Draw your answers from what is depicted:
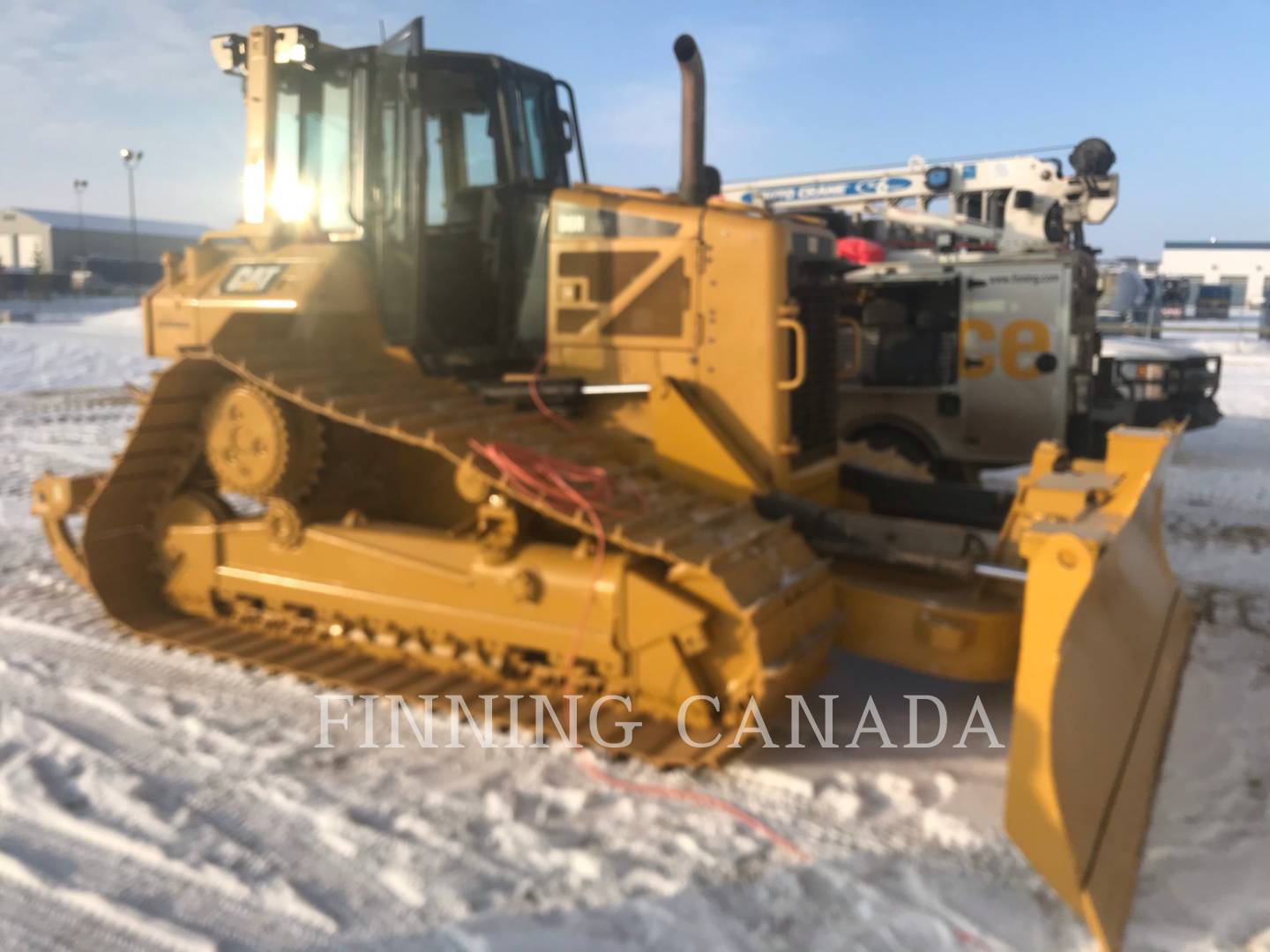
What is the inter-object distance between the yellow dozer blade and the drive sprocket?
3196mm

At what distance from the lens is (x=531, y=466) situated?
165 inches

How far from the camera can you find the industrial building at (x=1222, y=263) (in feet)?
178

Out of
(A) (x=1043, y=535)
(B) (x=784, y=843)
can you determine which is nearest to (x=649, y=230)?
(A) (x=1043, y=535)

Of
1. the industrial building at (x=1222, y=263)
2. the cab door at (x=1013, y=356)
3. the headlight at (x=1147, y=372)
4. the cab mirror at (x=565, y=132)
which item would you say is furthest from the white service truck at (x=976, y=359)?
the industrial building at (x=1222, y=263)

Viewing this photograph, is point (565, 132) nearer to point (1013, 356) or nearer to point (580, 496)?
point (580, 496)

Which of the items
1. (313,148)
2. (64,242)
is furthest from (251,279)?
(64,242)

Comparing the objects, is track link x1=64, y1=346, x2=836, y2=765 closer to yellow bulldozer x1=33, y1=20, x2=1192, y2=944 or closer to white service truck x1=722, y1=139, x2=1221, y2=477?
yellow bulldozer x1=33, y1=20, x2=1192, y2=944

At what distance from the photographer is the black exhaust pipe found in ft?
15.3

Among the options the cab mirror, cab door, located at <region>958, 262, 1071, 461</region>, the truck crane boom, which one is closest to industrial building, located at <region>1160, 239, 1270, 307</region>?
the truck crane boom

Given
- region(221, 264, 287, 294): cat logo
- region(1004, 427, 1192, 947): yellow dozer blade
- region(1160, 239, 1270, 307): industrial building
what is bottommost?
region(1004, 427, 1192, 947): yellow dozer blade

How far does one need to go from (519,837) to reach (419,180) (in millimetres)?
3084

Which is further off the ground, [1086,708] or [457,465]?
[457,465]

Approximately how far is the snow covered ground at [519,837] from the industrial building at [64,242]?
55854mm

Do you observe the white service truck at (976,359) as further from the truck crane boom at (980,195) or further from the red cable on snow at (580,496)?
the red cable on snow at (580,496)
